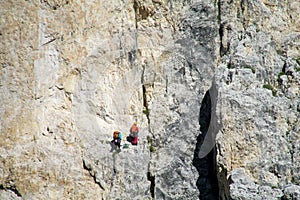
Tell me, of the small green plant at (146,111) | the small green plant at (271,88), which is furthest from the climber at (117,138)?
the small green plant at (271,88)

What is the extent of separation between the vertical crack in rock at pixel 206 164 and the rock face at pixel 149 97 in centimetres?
3

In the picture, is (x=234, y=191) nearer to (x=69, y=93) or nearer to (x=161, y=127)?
(x=161, y=127)

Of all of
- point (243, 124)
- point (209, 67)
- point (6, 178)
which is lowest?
point (6, 178)

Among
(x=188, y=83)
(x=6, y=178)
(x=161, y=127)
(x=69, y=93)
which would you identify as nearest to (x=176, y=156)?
(x=161, y=127)

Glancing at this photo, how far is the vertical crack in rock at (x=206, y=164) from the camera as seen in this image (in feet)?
62.0

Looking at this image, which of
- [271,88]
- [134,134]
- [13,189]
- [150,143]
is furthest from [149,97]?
[13,189]

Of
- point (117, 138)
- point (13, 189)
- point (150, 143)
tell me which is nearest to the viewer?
point (13, 189)

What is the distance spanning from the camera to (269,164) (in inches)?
688

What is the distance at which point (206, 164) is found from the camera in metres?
19.1

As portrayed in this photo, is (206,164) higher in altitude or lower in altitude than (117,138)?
lower

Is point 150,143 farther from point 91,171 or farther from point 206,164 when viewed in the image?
point 91,171

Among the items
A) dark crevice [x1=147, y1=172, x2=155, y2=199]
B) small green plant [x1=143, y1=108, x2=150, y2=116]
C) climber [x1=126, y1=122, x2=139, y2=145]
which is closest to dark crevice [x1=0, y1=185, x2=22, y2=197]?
climber [x1=126, y1=122, x2=139, y2=145]

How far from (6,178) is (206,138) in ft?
20.0

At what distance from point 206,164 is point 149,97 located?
2734mm
